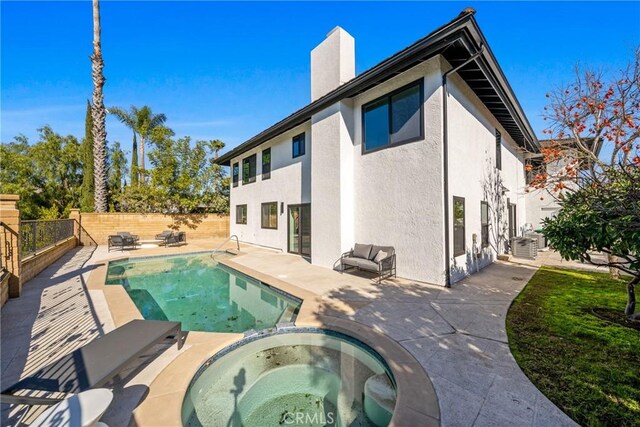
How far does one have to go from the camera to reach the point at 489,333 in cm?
412

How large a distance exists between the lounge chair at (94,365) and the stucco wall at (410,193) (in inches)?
232

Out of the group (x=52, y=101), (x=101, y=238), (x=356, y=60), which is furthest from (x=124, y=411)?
(x=52, y=101)

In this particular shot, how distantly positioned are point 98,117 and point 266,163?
11596mm

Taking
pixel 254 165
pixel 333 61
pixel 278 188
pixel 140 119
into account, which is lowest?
pixel 278 188

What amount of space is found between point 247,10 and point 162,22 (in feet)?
12.1

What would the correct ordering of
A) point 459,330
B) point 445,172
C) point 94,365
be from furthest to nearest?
1. point 445,172
2. point 459,330
3. point 94,365

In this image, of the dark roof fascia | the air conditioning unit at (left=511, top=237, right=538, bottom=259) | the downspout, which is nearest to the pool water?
the downspout

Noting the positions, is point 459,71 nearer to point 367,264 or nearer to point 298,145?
point 367,264

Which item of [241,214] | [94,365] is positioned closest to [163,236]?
[241,214]

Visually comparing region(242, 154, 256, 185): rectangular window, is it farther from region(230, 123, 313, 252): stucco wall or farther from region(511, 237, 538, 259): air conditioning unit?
region(511, 237, 538, 259): air conditioning unit

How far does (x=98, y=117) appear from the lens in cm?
1611

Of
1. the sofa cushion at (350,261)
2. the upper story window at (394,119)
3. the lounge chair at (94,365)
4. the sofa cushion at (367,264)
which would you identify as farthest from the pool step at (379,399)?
the upper story window at (394,119)

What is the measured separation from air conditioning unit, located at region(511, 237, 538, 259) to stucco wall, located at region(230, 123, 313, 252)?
910cm

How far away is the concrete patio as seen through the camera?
2555 millimetres
